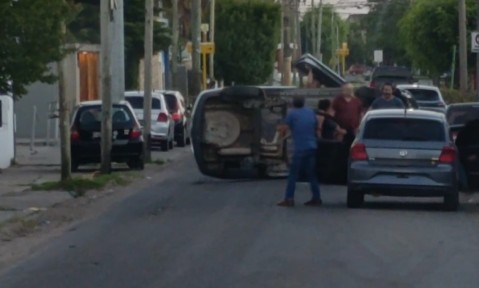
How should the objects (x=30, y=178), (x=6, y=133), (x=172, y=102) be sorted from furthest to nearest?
(x=172, y=102)
(x=6, y=133)
(x=30, y=178)

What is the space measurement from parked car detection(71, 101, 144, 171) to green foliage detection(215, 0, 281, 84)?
40.1 meters

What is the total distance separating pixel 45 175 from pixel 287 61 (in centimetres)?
5424

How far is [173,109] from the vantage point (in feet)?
144

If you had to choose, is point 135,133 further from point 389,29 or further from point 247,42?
point 389,29

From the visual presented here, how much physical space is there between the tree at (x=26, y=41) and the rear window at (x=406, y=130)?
5.00 metres

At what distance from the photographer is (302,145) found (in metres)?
22.2

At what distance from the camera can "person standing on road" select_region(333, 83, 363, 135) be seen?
25703 millimetres

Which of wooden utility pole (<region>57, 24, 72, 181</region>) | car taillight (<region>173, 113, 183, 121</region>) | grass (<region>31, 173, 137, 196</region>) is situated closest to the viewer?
grass (<region>31, 173, 137, 196</region>)

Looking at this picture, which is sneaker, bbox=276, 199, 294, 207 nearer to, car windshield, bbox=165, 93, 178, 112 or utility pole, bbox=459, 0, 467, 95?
car windshield, bbox=165, 93, 178, 112

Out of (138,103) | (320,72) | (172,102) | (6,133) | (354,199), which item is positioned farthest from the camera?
(172,102)

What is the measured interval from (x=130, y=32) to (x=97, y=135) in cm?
2013

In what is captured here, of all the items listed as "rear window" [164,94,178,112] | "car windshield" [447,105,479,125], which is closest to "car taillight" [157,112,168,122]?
"rear window" [164,94,178,112]

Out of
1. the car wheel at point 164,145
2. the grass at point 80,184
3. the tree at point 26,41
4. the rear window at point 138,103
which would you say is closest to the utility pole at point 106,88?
the grass at point 80,184

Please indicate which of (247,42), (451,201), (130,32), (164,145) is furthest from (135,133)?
(247,42)
